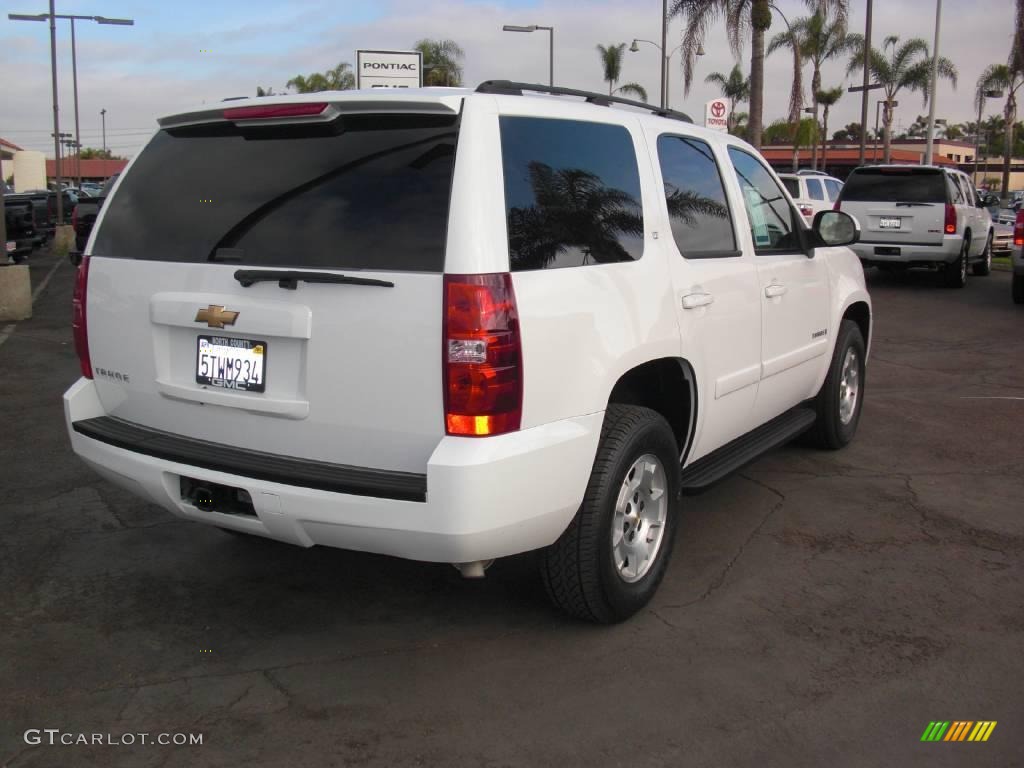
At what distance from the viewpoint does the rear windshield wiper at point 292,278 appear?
3232 millimetres

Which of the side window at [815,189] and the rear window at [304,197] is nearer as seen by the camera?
the rear window at [304,197]

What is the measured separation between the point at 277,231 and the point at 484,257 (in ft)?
2.59

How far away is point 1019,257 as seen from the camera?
1390 cm

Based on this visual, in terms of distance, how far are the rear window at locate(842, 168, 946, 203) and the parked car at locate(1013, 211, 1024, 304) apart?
1.91 meters

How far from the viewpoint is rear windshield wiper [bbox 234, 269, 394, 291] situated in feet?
10.6

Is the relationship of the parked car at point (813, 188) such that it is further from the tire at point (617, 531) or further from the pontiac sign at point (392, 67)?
the tire at point (617, 531)

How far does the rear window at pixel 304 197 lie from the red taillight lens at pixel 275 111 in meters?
0.07

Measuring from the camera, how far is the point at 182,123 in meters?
3.95

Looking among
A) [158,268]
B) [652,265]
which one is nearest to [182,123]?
[158,268]

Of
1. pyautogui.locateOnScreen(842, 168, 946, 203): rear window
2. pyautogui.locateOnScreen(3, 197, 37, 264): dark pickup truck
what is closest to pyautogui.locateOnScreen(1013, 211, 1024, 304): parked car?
pyautogui.locateOnScreen(842, 168, 946, 203): rear window

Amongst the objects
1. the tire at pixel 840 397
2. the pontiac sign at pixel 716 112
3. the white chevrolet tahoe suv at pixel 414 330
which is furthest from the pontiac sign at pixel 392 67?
the white chevrolet tahoe suv at pixel 414 330

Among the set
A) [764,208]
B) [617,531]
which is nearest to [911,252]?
[764,208]

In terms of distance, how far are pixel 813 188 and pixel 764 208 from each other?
686 inches

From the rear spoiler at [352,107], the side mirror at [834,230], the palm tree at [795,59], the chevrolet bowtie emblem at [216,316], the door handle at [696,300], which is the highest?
the palm tree at [795,59]
